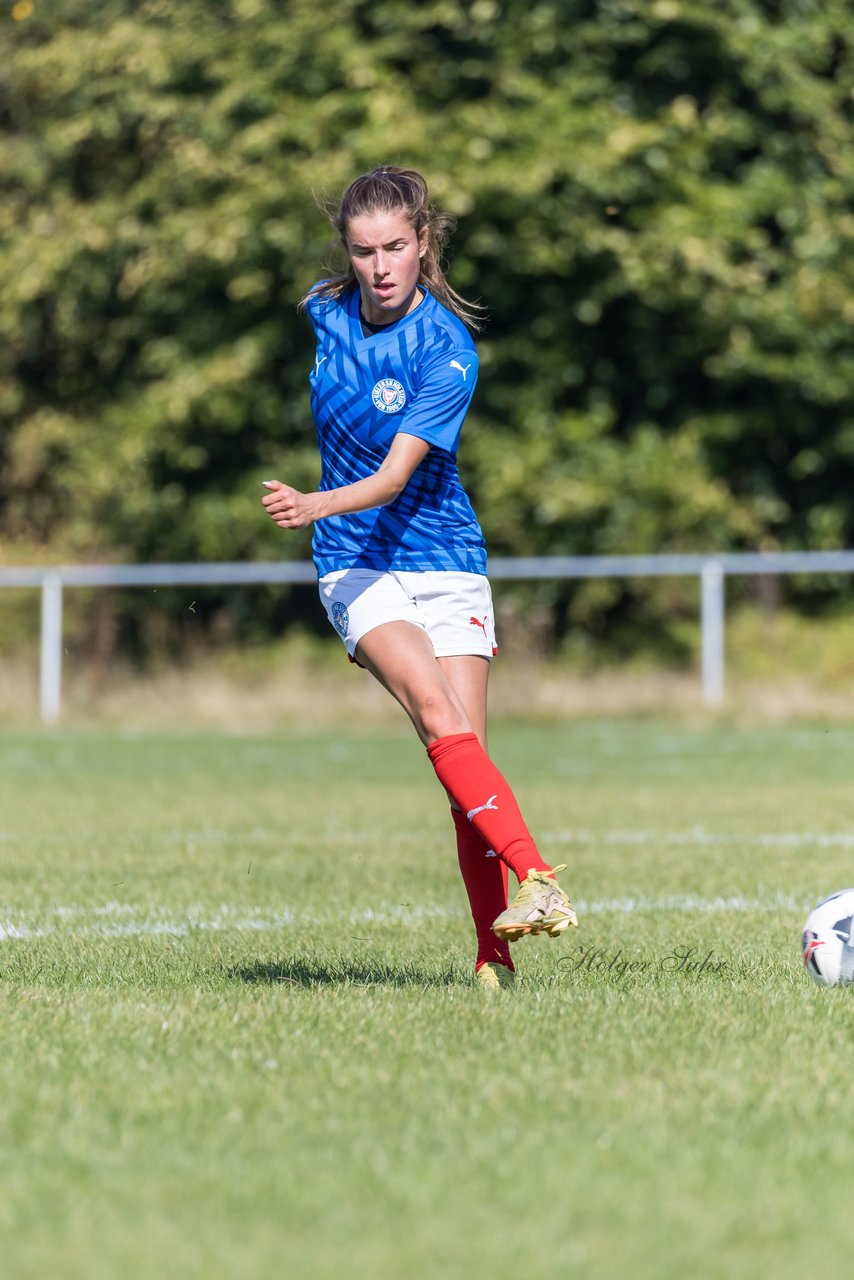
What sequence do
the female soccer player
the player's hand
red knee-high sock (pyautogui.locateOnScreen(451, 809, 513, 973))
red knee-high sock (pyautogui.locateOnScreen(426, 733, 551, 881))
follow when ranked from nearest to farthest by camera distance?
1. the player's hand
2. red knee-high sock (pyautogui.locateOnScreen(426, 733, 551, 881))
3. the female soccer player
4. red knee-high sock (pyautogui.locateOnScreen(451, 809, 513, 973))

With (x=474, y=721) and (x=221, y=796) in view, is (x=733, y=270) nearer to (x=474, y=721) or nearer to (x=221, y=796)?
(x=221, y=796)

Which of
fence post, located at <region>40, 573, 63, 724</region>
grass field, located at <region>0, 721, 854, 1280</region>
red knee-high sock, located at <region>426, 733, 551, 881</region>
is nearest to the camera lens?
grass field, located at <region>0, 721, 854, 1280</region>

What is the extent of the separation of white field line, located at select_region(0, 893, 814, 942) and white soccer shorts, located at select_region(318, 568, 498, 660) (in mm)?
1482

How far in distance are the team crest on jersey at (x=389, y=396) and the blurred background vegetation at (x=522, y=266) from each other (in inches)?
586

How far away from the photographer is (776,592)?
21.0 m

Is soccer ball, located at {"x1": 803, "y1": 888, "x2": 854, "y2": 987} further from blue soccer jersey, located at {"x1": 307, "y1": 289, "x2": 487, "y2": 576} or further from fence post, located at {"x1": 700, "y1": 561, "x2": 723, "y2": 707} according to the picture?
fence post, located at {"x1": 700, "y1": 561, "x2": 723, "y2": 707}

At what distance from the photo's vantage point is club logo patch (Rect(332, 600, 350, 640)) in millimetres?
5012

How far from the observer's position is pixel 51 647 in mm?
20781

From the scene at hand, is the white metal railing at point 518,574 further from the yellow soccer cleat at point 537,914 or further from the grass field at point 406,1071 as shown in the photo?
the yellow soccer cleat at point 537,914

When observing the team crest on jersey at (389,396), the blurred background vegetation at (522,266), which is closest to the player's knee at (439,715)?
the team crest on jersey at (389,396)

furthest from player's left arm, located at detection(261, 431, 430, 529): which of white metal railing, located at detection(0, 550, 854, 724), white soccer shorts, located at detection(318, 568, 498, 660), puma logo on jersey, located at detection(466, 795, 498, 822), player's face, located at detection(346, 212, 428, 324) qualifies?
white metal railing, located at detection(0, 550, 854, 724)

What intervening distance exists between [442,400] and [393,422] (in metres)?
0.15

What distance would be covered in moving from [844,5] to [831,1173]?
2024 centimetres

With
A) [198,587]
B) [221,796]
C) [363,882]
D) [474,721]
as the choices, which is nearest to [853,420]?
[198,587]
